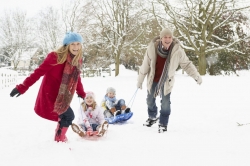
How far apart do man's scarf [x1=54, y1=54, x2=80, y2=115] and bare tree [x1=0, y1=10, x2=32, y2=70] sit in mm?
41904

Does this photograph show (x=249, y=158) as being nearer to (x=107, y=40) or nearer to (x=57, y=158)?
(x=57, y=158)

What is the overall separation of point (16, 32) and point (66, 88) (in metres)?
42.9

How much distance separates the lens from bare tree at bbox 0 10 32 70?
42.4 meters

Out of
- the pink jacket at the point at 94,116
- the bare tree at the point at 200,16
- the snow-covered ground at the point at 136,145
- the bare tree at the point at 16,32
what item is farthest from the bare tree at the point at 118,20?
the bare tree at the point at 16,32

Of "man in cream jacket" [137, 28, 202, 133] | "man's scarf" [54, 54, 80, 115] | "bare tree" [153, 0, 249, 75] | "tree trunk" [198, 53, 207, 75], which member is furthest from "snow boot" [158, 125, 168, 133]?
"tree trunk" [198, 53, 207, 75]

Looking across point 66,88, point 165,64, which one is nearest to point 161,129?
point 165,64

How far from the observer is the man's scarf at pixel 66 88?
342cm

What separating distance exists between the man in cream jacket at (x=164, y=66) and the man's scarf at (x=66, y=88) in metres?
1.49

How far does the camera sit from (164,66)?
14.5 feet

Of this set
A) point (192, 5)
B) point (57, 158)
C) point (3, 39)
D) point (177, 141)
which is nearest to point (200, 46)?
point (192, 5)

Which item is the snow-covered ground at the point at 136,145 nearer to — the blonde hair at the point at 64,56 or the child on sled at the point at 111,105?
the child on sled at the point at 111,105

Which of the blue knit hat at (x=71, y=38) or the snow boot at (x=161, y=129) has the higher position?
the blue knit hat at (x=71, y=38)

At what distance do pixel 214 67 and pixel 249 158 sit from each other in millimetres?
22025

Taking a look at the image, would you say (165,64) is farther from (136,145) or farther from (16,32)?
(16,32)
